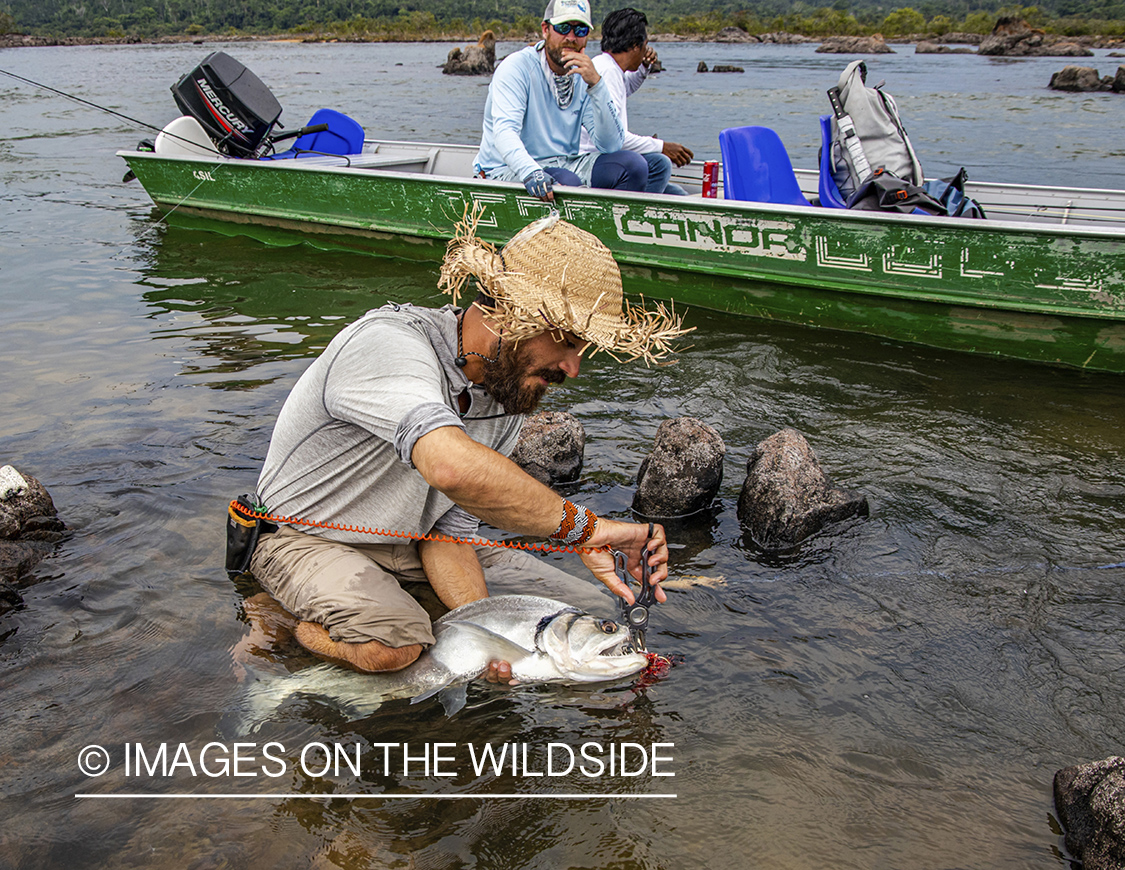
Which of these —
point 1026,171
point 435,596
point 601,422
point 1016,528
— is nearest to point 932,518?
point 1016,528

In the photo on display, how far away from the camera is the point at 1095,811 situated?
2438mm

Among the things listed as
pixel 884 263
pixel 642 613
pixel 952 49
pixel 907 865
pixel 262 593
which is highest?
pixel 952 49

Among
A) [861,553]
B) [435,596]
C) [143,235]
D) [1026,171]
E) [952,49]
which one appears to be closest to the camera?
[435,596]

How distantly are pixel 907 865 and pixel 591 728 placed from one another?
112cm

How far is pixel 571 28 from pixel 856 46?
167 feet

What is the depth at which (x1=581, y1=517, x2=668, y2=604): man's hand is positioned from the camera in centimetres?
269

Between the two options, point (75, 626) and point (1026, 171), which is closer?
point (75, 626)

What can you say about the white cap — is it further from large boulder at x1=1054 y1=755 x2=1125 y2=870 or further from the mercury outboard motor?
large boulder at x1=1054 y1=755 x2=1125 y2=870

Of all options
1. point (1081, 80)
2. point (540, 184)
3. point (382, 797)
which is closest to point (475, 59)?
point (1081, 80)

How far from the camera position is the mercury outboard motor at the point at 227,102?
9.57m

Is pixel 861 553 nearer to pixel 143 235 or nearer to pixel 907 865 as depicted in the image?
pixel 907 865

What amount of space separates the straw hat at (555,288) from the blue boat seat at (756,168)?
4853mm

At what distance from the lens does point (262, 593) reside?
11.7ft

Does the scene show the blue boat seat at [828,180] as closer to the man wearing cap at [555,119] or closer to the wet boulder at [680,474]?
the man wearing cap at [555,119]
